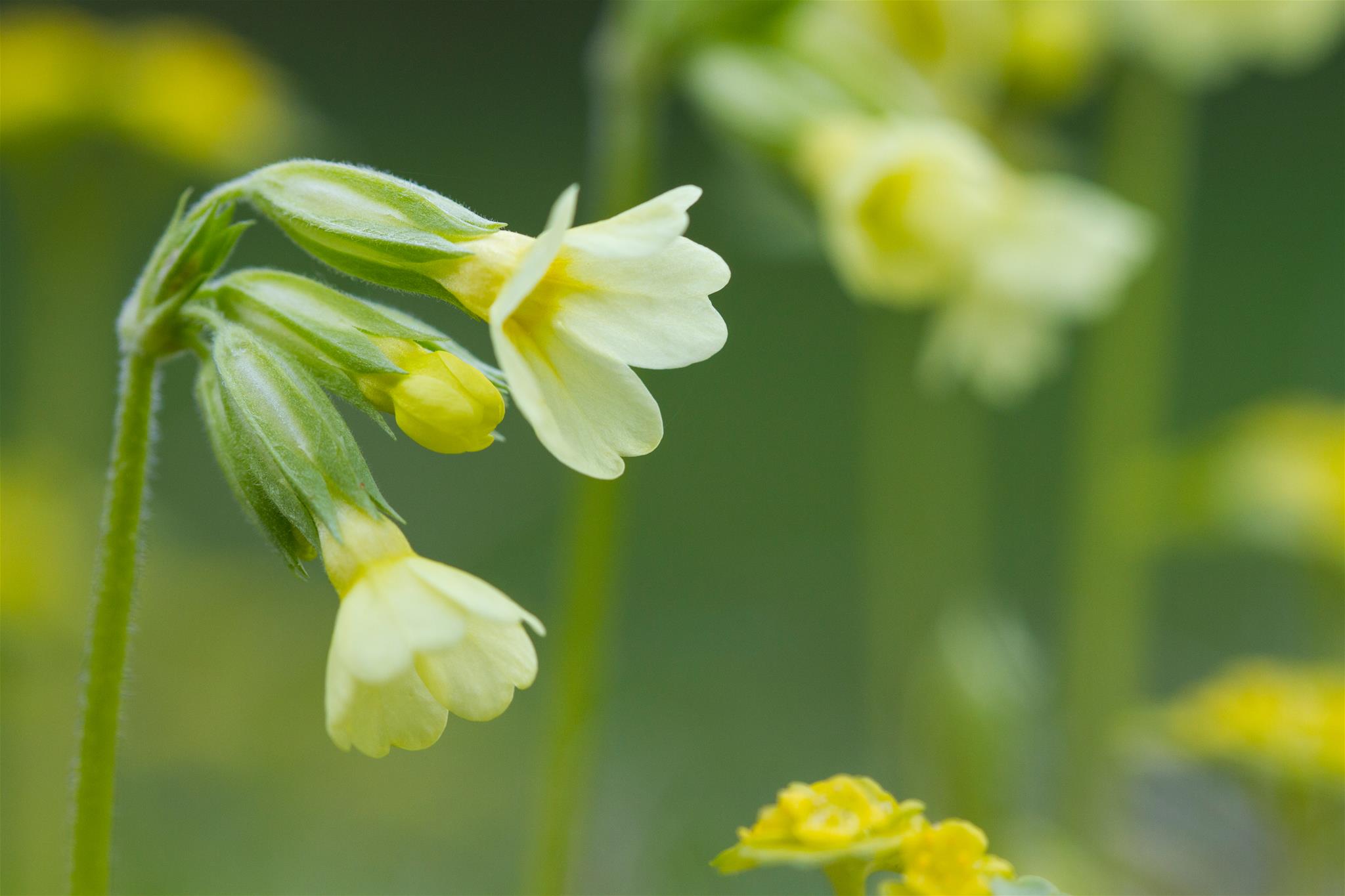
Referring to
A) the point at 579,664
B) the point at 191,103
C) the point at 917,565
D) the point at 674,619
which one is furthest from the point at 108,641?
the point at 674,619

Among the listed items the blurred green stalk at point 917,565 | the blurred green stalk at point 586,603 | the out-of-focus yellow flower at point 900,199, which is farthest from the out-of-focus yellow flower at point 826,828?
the blurred green stalk at point 917,565

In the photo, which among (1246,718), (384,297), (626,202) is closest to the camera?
(1246,718)

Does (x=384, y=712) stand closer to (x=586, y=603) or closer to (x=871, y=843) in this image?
(x=871, y=843)

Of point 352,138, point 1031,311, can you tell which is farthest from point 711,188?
point 352,138

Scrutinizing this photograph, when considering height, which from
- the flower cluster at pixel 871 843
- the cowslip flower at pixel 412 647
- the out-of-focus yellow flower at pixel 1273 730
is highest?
the out-of-focus yellow flower at pixel 1273 730

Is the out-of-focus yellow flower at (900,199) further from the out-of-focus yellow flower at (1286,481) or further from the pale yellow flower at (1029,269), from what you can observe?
the out-of-focus yellow flower at (1286,481)

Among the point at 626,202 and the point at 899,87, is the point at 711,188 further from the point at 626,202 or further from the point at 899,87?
the point at 626,202

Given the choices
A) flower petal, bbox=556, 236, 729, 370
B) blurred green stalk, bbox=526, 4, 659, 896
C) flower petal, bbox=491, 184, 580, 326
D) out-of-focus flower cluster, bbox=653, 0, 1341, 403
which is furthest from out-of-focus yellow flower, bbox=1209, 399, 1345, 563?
flower petal, bbox=491, 184, 580, 326
